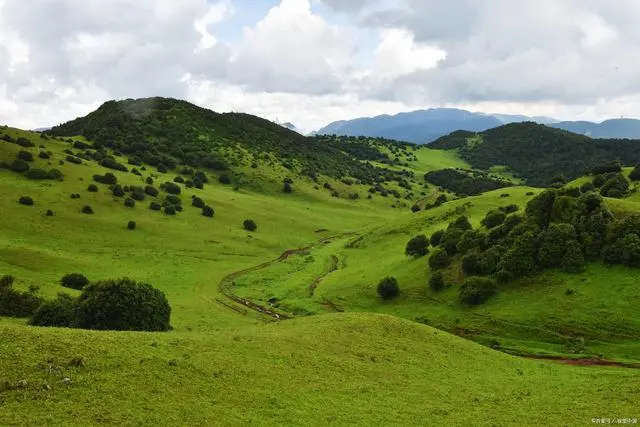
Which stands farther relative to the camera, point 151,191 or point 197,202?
point 197,202

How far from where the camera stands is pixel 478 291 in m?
54.8

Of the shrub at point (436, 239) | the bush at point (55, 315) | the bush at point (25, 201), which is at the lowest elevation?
the bush at point (55, 315)

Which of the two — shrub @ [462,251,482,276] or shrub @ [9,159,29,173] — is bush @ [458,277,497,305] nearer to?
shrub @ [462,251,482,276]

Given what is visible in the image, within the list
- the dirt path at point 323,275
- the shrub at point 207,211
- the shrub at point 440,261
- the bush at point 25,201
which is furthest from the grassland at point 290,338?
the shrub at point 207,211

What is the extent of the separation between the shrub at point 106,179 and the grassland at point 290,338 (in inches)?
145

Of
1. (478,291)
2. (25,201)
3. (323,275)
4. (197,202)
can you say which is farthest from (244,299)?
(197,202)

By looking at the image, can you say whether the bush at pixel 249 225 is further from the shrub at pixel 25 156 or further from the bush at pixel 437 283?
the bush at pixel 437 283

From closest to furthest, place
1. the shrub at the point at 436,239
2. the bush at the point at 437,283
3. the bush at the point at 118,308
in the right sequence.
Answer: the bush at the point at 118,308
the bush at the point at 437,283
the shrub at the point at 436,239

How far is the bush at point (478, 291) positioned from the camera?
54781 mm

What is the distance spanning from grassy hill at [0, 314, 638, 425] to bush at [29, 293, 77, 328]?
9.46 metres

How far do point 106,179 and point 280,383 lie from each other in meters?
94.0

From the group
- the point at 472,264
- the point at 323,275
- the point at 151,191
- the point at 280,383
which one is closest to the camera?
the point at 280,383

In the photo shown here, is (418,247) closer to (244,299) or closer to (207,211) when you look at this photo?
(244,299)

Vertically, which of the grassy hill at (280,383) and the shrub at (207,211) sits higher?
the shrub at (207,211)
